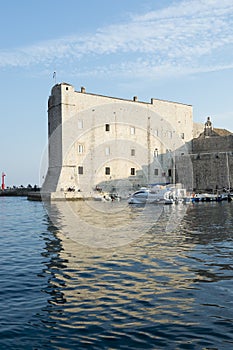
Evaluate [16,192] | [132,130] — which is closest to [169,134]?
[132,130]

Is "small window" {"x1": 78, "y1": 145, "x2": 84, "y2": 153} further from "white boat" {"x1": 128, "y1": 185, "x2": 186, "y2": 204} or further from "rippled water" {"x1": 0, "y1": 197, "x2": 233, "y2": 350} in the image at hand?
"rippled water" {"x1": 0, "y1": 197, "x2": 233, "y2": 350}

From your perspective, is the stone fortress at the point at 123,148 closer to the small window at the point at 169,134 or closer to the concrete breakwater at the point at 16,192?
the small window at the point at 169,134

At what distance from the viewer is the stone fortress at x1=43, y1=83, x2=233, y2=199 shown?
129 ft

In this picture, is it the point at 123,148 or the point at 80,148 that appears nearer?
the point at 80,148

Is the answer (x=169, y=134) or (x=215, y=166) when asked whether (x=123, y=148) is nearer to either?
(x=169, y=134)

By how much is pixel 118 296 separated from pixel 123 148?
3843 cm

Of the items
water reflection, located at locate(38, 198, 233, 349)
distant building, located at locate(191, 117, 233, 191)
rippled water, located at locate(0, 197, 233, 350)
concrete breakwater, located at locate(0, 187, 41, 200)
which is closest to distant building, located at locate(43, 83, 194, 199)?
distant building, located at locate(191, 117, 233, 191)

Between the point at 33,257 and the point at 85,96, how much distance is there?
109 feet

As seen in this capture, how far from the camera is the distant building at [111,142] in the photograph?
39.2 metres

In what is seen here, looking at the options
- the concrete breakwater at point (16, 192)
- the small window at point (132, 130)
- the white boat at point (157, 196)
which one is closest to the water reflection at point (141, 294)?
the white boat at point (157, 196)

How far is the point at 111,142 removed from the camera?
4306 cm

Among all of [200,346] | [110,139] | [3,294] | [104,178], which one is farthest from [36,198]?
[200,346]

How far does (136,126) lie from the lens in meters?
45.4

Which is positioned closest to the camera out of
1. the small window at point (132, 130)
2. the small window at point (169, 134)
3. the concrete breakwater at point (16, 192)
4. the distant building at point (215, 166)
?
the distant building at point (215, 166)
